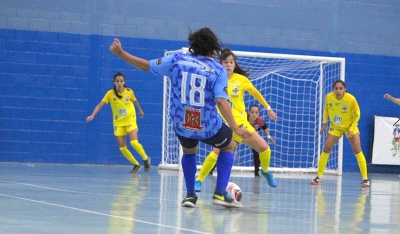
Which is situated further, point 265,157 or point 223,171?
point 265,157

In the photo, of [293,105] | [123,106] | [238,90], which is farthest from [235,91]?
[293,105]

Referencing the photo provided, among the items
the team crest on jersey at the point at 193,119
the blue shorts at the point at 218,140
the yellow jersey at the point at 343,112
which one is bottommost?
the blue shorts at the point at 218,140

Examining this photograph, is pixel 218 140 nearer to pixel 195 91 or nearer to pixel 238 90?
pixel 195 91

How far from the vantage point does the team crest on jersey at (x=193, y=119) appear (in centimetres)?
675

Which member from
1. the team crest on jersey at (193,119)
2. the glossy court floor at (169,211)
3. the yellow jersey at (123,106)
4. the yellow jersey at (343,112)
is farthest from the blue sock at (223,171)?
the yellow jersey at (123,106)

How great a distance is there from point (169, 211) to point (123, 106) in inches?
305

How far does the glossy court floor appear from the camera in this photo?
17.2 ft

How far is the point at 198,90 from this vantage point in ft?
22.0

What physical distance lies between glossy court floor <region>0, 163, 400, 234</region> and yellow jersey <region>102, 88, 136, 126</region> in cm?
408

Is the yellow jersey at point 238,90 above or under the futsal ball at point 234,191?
above

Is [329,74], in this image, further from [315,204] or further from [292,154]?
[315,204]

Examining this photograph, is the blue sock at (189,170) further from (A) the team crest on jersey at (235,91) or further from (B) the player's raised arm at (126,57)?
(A) the team crest on jersey at (235,91)

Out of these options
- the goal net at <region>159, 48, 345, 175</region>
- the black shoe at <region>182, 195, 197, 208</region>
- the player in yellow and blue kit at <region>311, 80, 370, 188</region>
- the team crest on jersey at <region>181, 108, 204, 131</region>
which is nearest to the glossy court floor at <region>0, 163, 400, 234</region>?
the black shoe at <region>182, 195, 197, 208</region>

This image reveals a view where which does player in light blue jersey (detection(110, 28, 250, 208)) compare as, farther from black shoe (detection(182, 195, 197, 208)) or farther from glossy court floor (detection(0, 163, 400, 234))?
glossy court floor (detection(0, 163, 400, 234))
